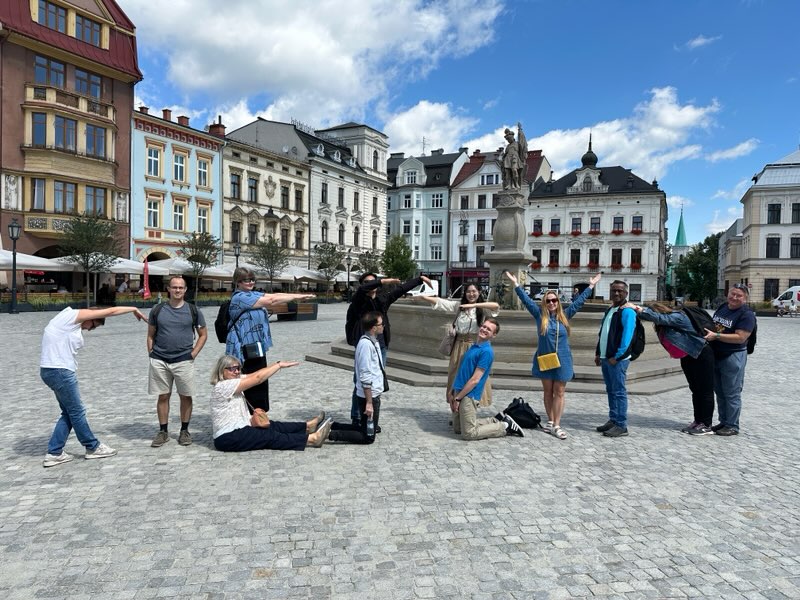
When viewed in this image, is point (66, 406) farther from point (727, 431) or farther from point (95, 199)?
point (95, 199)

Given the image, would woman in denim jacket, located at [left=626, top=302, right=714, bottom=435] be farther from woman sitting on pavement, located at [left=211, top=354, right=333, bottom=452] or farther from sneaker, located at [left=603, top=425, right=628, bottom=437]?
woman sitting on pavement, located at [left=211, top=354, right=333, bottom=452]

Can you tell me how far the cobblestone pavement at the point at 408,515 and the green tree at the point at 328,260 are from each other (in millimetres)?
35083

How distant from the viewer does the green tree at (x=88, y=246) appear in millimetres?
25997

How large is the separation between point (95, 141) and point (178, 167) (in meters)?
6.59

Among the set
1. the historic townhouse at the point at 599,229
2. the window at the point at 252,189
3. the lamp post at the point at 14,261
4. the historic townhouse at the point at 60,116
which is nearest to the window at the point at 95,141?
the historic townhouse at the point at 60,116

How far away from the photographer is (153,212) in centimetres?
3628

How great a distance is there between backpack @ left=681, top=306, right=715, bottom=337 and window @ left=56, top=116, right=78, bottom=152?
3301 cm

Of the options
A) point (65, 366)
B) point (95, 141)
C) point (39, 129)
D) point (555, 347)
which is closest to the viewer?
point (65, 366)

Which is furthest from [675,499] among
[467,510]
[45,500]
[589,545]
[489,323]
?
[45,500]

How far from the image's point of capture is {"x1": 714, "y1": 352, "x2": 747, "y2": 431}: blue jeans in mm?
6676

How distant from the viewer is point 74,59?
102 feet

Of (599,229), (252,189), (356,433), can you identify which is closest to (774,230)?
(599,229)

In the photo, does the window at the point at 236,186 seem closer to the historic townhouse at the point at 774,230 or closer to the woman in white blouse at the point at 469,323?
the woman in white blouse at the point at 469,323

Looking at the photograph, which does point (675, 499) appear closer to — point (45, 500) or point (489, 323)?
point (489, 323)
